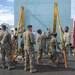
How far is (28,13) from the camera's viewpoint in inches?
643

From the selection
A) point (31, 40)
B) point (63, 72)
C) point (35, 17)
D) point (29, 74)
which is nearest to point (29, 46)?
point (31, 40)

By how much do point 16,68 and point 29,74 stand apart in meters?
1.23

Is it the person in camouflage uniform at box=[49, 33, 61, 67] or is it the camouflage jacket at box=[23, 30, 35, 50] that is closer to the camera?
the camouflage jacket at box=[23, 30, 35, 50]

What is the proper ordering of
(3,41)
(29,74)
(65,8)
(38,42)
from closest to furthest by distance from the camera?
(29,74)
(3,41)
(38,42)
(65,8)

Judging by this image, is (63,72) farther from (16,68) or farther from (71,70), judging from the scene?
(16,68)

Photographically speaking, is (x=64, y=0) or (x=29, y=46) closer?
(x=29, y=46)

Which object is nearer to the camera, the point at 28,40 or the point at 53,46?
the point at 28,40

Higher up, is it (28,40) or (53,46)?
(28,40)

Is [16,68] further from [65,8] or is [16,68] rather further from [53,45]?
[65,8]

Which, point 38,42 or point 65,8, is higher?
point 65,8

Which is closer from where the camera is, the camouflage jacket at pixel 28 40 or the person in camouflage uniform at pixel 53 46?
the camouflage jacket at pixel 28 40

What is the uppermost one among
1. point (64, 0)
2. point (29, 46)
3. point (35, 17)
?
point (64, 0)

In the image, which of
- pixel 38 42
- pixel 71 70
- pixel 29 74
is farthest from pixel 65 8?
pixel 29 74

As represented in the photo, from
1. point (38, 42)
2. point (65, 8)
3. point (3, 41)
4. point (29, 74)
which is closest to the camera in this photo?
point (29, 74)
